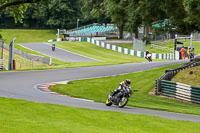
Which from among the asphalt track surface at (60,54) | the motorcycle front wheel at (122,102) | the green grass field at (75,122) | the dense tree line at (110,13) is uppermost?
the dense tree line at (110,13)

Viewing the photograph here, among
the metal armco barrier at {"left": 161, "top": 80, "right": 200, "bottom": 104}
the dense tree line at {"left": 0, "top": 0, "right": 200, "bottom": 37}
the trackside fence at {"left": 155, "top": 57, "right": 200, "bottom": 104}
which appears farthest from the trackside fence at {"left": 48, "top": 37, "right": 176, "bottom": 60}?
the metal armco barrier at {"left": 161, "top": 80, "right": 200, "bottom": 104}

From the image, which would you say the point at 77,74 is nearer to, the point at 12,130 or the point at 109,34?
the point at 12,130

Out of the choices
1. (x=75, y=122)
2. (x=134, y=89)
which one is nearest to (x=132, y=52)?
(x=134, y=89)

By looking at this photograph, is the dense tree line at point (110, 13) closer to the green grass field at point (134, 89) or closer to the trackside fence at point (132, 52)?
the trackside fence at point (132, 52)

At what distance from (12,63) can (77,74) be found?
7.49 m

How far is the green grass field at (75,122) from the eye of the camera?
1118cm

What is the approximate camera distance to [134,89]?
26.5 meters

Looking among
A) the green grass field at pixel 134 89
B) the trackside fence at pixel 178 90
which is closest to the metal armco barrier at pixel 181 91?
the trackside fence at pixel 178 90

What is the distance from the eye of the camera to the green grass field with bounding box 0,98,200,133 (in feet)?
36.7

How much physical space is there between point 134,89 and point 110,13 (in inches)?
1362

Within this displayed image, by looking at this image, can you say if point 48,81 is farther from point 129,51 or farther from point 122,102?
point 129,51

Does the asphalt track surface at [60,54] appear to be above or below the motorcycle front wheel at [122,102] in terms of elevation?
below

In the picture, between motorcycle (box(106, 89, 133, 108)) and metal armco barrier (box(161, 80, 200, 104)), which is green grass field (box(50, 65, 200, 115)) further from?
motorcycle (box(106, 89, 133, 108))

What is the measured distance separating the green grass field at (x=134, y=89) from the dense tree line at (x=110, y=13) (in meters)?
4.68
